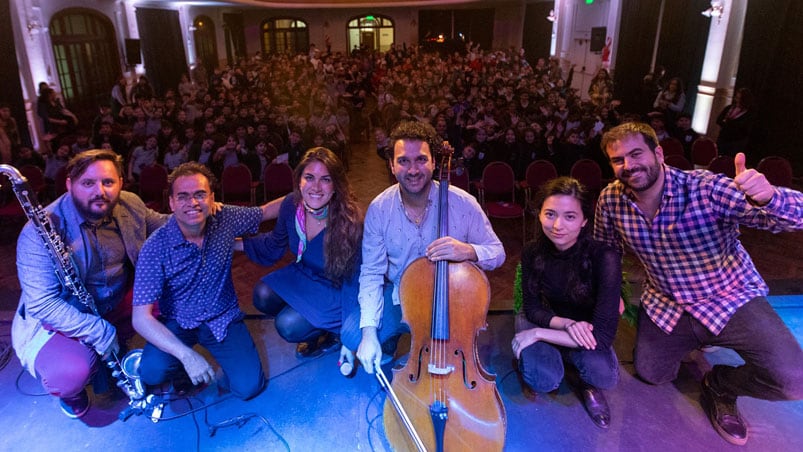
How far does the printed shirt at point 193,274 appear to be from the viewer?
241 cm

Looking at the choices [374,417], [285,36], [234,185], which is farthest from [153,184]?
[285,36]

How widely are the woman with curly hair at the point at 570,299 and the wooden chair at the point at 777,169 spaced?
388 centimetres

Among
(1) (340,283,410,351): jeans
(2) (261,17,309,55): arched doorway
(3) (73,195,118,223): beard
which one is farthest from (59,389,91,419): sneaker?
(2) (261,17,309,55): arched doorway

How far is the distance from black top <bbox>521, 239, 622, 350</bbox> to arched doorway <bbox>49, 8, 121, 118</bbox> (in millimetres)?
10999

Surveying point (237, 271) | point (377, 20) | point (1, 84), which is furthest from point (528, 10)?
point (237, 271)

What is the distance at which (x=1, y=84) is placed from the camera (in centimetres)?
780

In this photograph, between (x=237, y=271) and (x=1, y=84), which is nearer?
(x=237, y=271)

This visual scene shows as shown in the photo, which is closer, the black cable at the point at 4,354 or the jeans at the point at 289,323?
the jeans at the point at 289,323

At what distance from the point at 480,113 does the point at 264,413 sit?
6.71 meters

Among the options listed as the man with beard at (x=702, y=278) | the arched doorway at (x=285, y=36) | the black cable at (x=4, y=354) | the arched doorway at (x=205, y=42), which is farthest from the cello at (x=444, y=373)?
the arched doorway at (x=285, y=36)

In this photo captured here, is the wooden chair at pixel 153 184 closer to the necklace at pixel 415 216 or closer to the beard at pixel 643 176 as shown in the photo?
the necklace at pixel 415 216

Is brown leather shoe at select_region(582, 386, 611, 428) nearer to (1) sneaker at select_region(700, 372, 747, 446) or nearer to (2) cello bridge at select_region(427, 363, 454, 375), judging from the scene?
(1) sneaker at select_region(700, 372, 747, 446)

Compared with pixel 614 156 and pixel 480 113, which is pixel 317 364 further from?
pixel 480 113

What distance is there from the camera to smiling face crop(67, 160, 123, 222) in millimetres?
2436
